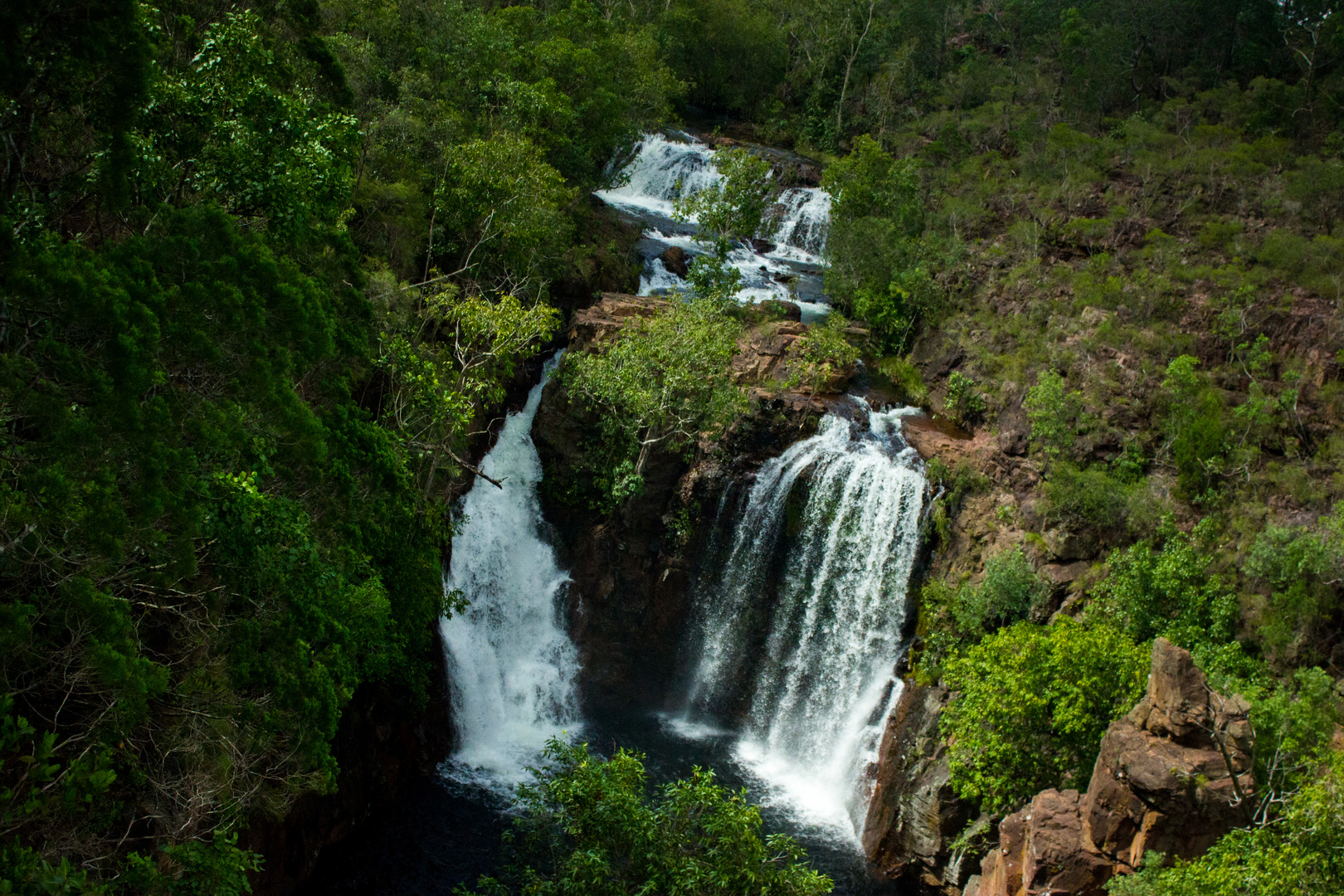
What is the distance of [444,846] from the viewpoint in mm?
21344

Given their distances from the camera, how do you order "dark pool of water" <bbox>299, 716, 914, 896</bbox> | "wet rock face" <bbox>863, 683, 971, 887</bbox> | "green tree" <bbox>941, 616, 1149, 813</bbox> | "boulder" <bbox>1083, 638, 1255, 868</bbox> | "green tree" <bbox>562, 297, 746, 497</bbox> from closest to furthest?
"boulder" <bbox>1083, 638, 1255, 868</bbox>
"green tree" <bbox>941, 616, 1149, 813</bbox>
"dark pool of water" <bbox>299, 716, 914, 896</bbox>
"wet rock face" <bbox>863, 683, 971, 887</bbox>
"green tree" <bbox>562, 297, 746, 497</bbox>

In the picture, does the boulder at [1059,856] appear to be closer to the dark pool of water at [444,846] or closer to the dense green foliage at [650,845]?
the dense green foliage at [650,845]

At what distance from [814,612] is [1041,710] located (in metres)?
8.92

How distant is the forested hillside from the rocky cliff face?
1154mm

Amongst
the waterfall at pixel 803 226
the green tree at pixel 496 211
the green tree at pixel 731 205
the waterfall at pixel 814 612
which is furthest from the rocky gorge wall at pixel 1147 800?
the waterfall at pixel 803 226

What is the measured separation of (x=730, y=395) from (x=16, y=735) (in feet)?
68.3

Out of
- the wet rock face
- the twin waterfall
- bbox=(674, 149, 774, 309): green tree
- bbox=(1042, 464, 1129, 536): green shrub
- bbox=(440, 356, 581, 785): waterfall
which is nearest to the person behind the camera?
the wet rock face

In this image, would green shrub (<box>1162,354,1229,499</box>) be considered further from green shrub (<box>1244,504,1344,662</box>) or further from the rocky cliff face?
the rocky cliff face

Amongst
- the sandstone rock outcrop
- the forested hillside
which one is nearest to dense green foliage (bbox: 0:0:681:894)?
the forested hillside

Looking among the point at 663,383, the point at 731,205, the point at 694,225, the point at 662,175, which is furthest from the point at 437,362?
the point at 662,175

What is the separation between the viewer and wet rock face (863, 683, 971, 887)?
22.1 m

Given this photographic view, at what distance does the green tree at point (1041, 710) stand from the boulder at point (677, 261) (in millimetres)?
25228

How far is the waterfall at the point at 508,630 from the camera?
86.4 ft

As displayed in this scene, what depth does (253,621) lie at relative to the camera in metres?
14.8
